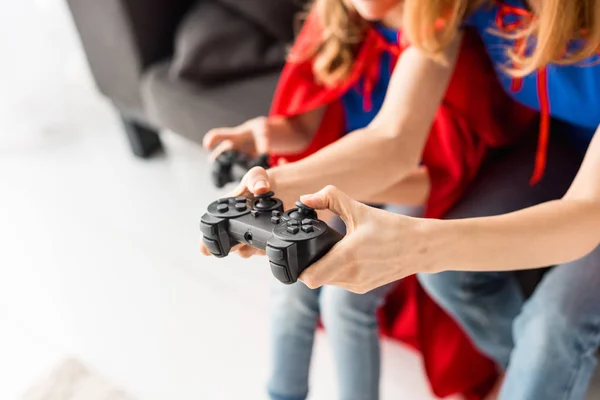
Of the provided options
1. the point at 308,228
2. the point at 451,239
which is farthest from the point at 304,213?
the point at 451,239

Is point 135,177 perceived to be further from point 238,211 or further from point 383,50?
point 238,211

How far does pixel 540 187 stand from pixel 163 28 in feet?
2.98

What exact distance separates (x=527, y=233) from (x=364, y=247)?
168 mm

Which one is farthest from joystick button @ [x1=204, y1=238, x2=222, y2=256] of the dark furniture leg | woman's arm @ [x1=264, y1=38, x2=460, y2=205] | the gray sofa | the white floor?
the dark furniture leg

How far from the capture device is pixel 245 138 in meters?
0.83

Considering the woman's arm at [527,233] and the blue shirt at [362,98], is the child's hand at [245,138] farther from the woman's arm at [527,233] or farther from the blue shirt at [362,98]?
the woman's arm at [527,233]

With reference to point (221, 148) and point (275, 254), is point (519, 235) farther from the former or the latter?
point (221, 148)


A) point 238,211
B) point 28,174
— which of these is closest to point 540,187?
point 238,211

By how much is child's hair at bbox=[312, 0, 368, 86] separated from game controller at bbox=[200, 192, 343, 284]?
365 mm

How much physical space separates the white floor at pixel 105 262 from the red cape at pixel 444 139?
0.25ft

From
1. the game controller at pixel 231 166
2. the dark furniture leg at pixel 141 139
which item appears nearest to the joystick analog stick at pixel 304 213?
the game controller at pixel 231 166

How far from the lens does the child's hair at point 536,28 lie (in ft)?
2.03

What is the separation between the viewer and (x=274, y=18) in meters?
1.21

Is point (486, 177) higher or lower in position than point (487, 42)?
lower
